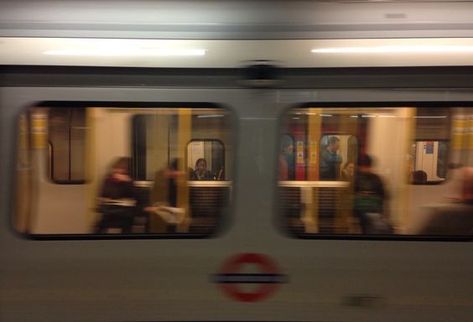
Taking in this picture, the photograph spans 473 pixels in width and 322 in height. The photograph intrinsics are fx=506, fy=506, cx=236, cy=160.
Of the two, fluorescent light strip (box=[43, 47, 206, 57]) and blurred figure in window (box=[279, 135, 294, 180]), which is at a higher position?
fluorescent light strip (box=[43, 47, 206, 57])

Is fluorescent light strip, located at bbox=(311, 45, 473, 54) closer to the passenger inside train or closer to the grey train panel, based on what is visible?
the grey train panel

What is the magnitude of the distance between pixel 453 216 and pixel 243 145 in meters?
1.28

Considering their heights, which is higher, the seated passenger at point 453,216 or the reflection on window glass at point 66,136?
the reflection on window glass at point 66,136

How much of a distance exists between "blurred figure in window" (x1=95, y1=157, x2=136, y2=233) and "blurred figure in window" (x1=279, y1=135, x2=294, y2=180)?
0.87m

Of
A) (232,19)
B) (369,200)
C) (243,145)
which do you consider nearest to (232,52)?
(232,19)

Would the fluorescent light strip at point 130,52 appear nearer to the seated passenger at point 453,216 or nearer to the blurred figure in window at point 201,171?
the blurred figure in window at point 201,171

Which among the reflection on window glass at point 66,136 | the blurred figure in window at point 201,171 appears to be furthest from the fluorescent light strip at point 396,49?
the reflection on window glass at point 66,136

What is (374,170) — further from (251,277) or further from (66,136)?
(66,136)

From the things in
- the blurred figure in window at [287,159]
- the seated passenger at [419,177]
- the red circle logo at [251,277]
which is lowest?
the red circle logo at [251,277]

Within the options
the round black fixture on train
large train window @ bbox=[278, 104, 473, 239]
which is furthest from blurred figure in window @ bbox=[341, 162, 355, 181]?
the round black fixture on train

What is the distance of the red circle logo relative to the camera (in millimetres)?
2850

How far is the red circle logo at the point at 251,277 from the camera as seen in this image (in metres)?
2.85

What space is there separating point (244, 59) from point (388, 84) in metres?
0.82

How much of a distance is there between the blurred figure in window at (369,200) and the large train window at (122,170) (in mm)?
751
